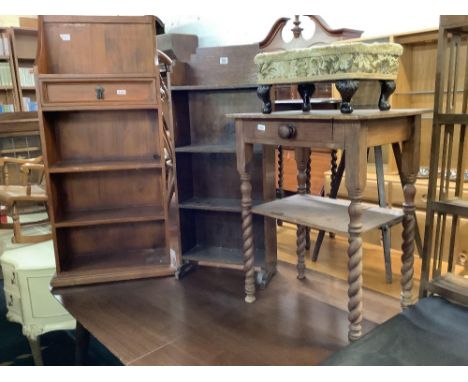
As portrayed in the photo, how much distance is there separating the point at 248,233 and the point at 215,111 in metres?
0.76

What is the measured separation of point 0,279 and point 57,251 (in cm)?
A: 168

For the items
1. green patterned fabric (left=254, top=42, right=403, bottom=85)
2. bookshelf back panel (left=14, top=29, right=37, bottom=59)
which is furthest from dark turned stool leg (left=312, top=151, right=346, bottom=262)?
bookshelf back panel (left=14, top=29, right=37, bottom=59)

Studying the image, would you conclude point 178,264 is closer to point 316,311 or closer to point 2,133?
point 316,311

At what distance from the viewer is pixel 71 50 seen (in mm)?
2344

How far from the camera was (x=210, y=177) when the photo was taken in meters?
2.46

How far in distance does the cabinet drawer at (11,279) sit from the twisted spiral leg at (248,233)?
135 cm

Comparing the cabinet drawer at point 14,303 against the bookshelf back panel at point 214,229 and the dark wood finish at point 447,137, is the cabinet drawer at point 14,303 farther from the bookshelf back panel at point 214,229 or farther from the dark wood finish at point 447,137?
the dark wood finish at point 447,137

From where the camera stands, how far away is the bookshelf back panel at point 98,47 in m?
2.32

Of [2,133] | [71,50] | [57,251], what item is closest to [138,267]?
[57,251]

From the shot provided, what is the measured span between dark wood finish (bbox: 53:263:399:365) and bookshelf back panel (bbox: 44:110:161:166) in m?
0.74

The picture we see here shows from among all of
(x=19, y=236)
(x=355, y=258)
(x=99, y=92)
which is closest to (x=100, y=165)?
(x=99, y=92)

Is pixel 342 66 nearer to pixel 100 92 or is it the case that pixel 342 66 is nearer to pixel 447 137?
pixel 447 137

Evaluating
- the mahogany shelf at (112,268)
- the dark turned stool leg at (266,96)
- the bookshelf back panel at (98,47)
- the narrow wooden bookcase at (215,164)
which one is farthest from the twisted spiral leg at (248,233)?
the bookshelf back panel at (98,47)

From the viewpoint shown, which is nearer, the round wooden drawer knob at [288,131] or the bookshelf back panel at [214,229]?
the round wooden drawer knob at [288,131]
